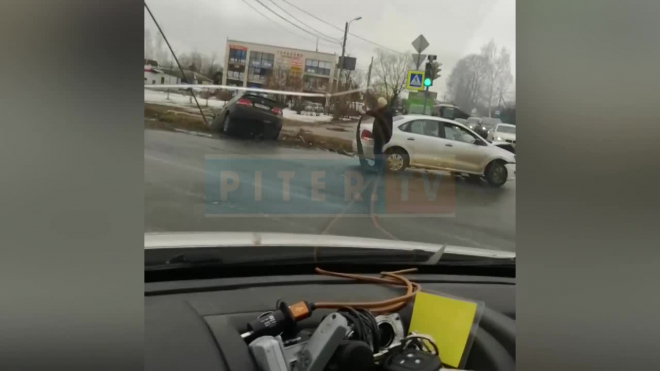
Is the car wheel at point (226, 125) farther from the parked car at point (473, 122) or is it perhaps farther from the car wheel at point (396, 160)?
the parked car at point (473, 122)

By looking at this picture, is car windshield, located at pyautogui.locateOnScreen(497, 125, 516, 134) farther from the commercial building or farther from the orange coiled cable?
the commercial building

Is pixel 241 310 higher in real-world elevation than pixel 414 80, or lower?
lower

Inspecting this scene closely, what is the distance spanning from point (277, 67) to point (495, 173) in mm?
809

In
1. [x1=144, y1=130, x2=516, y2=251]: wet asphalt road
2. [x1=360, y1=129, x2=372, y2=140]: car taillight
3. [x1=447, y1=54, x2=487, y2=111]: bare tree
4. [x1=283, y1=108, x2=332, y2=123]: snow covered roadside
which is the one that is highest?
[x1=447, y1=54, x2=487, y2=111]: bare tree

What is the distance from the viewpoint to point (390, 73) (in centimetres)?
174

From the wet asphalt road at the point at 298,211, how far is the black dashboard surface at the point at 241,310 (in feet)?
0.64

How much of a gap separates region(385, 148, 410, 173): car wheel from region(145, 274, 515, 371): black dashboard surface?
1.60 feet

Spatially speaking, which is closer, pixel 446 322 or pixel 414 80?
pixel 446 322

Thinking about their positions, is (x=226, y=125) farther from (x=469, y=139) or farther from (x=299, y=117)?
(x=469, y=139)

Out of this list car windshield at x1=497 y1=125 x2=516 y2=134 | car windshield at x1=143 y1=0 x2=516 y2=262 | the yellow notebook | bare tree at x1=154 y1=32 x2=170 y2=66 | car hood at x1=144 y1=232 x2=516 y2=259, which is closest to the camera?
car windshield at x1=497 y1=125 x2=516 y2=134

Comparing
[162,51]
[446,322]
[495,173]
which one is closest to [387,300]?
[446,322]

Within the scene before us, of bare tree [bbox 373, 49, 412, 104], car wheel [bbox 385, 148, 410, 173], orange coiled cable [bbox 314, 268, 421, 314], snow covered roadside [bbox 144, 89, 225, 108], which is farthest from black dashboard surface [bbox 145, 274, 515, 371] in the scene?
bare tree [bbox 373, 49, 412, 104]

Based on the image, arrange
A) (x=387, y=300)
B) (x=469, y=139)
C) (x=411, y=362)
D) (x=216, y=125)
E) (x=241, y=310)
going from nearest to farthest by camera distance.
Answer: (x=411, y=362) < (x=241, y=310) < (x=387, y=300) < (x=216, y=125) < (x=469, y=139)

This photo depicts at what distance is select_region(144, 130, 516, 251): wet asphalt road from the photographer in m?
1.44
